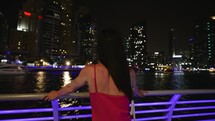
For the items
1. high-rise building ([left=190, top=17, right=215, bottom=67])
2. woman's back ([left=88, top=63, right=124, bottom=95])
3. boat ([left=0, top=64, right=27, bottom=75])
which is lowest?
boat ([left=0, top=64, right=27, bottom=75])

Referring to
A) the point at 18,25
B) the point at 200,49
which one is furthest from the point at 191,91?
the point at 200,49

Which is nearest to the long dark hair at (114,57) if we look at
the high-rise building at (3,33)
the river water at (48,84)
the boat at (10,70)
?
the river water at (48,84)

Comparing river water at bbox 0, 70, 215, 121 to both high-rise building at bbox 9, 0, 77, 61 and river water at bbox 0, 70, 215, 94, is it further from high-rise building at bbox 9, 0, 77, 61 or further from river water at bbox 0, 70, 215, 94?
A: high-rise building at bbox 9, 0, 77, 61

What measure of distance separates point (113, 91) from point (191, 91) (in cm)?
164

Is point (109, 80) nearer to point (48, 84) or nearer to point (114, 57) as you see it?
point (114, 57)

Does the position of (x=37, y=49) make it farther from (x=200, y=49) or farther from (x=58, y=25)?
(x=200, y=49)

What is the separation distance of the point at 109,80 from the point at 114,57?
0.66 ft

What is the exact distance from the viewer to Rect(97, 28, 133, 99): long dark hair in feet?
6.54

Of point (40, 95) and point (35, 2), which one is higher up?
point (35, 2)

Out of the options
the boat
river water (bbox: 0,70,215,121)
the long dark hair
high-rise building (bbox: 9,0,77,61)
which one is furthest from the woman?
high-rise building (bbox: 9,0,77,61)

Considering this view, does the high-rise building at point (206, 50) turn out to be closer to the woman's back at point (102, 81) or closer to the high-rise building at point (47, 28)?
the high-rise building at point (47, 28)

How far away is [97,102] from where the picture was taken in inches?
76.5

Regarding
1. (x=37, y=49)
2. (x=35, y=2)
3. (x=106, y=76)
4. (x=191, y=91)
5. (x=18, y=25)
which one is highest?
(x=35, y=2)

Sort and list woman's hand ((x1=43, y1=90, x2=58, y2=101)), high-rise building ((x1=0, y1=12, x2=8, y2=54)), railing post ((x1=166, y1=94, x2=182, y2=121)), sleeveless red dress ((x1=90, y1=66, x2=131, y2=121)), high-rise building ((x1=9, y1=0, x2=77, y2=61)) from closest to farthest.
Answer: sleeveless red dress ((x1=90, y1=66, x2=131, y2=121)), woman's hand ((x1=43, y1=90, x2=58, y2=101)), railing post ((x1=166, y1=94, x2=182, y2=121)), high-rise building ((x1=0, y1=12, x2=8, y2=54)), high-rise building ((x1=9, y1=0, x2=77, y2=61))
